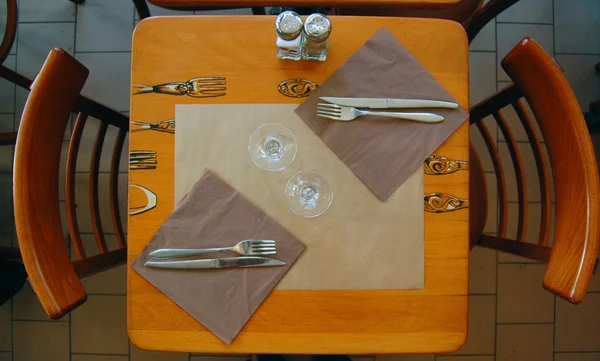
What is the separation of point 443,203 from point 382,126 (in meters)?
0.22

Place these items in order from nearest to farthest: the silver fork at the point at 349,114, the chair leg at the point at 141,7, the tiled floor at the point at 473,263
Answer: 1. the silver fork at the point at 349,114
2. the chair leg at the point at 141,7
3. the tiled floor at the point at 473,263

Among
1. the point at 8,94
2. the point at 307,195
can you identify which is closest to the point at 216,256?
the point at 307,195

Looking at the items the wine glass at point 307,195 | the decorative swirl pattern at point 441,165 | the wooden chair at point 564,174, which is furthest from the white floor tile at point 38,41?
the wooden chair at point 564,174

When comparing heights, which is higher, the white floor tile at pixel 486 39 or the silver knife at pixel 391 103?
the white floor tile at pixel 486 39

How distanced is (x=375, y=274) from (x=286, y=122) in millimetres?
390

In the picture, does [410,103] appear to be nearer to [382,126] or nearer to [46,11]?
[382,126]

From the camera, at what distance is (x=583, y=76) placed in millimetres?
1683

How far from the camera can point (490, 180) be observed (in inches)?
65.0

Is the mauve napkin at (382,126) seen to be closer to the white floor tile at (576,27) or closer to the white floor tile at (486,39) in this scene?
the white floor tile at (486,39)

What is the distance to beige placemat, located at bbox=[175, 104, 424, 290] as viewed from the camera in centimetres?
90

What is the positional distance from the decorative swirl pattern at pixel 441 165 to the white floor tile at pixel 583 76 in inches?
44.5

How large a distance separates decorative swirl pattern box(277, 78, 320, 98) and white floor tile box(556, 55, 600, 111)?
1317 millimetres

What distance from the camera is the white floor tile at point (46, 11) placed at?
1705 millimetres

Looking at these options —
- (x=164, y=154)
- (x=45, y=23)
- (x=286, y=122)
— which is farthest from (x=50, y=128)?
(x=45, y=23)
